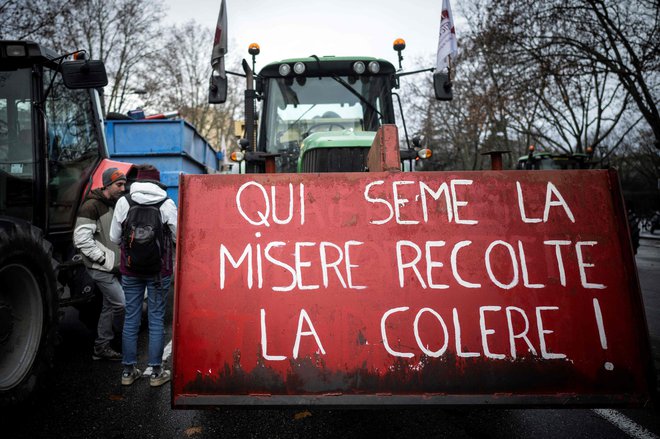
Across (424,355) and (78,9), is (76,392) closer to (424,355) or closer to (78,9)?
(424,355)

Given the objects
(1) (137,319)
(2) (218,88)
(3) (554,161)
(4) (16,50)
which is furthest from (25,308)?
(3) (554,161)

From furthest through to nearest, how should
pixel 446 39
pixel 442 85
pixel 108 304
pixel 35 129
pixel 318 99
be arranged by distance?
pixel 318 99 → pixel 446 39 → pixel 442 85 → pixel 108 304 → pixel 35 129

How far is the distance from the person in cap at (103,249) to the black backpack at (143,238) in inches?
27.3

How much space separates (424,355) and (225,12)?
4.25 metres

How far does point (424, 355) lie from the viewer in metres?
2.03

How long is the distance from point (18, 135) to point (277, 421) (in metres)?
3.61

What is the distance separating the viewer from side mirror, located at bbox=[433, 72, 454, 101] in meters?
4.63

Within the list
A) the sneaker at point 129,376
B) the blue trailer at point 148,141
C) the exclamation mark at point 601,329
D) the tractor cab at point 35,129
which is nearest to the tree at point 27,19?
the blue trailer at point 148,141

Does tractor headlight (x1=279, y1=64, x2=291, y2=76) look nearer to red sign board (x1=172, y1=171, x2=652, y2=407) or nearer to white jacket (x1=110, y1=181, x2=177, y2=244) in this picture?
white jacket (x1=110, y1=181, x2=177, y2=244)

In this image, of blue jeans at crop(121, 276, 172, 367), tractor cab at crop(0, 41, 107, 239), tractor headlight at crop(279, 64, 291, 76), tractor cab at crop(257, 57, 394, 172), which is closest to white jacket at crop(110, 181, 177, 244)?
blue jeans at crop(121, 276, 172, 367)

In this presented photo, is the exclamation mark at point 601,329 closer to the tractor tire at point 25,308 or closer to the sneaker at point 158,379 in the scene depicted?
the sneaker at point 158,379

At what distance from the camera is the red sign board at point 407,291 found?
6.54 feet

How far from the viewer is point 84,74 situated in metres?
3.61

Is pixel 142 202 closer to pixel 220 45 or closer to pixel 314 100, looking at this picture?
pixel 220 45
